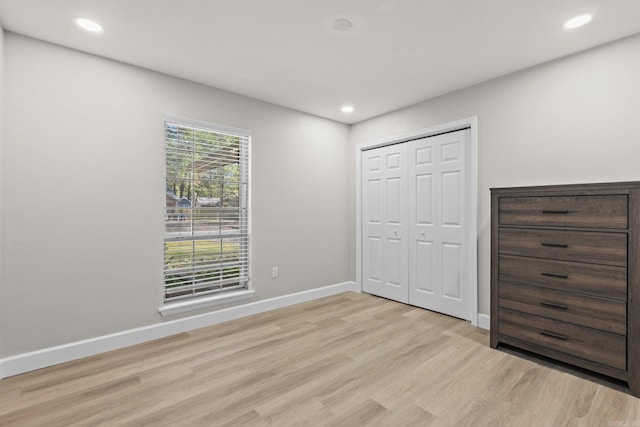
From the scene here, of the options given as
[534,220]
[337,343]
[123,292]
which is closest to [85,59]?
[123,292]

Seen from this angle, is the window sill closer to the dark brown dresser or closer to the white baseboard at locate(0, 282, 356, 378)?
the white baseboard at locate(0, 282, 356, 378)

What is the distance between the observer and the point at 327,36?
2.38 meters

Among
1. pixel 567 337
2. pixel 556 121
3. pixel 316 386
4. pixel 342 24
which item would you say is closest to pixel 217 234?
pixel 316 386

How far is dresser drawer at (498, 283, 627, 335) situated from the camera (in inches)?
82.8

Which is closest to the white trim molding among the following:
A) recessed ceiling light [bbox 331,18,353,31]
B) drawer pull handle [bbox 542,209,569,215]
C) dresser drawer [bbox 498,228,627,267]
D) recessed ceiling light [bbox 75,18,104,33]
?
dresser drawer [bbox 498,228,627,267]

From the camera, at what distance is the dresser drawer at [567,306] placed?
2.10m

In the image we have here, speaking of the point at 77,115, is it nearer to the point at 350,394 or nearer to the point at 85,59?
the point at 85,59

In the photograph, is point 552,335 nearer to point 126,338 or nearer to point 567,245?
point 567,245

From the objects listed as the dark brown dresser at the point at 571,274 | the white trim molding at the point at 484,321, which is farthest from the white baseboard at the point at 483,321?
the dark brown dresser at the point at 571,274

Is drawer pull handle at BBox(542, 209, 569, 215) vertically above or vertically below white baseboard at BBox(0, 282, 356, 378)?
above

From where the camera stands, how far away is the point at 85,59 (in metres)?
2.58

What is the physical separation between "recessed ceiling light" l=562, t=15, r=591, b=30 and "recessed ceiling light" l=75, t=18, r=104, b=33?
327cm

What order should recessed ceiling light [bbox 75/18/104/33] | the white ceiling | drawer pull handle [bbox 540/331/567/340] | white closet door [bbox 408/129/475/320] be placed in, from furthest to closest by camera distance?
white closet door [bbox 408/129/475/320], drawer pull handle [bbox 540/331/567/340], recessed ceiling light [bbox 75/18/104/33], the white ceiling

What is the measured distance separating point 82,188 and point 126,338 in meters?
1.33
